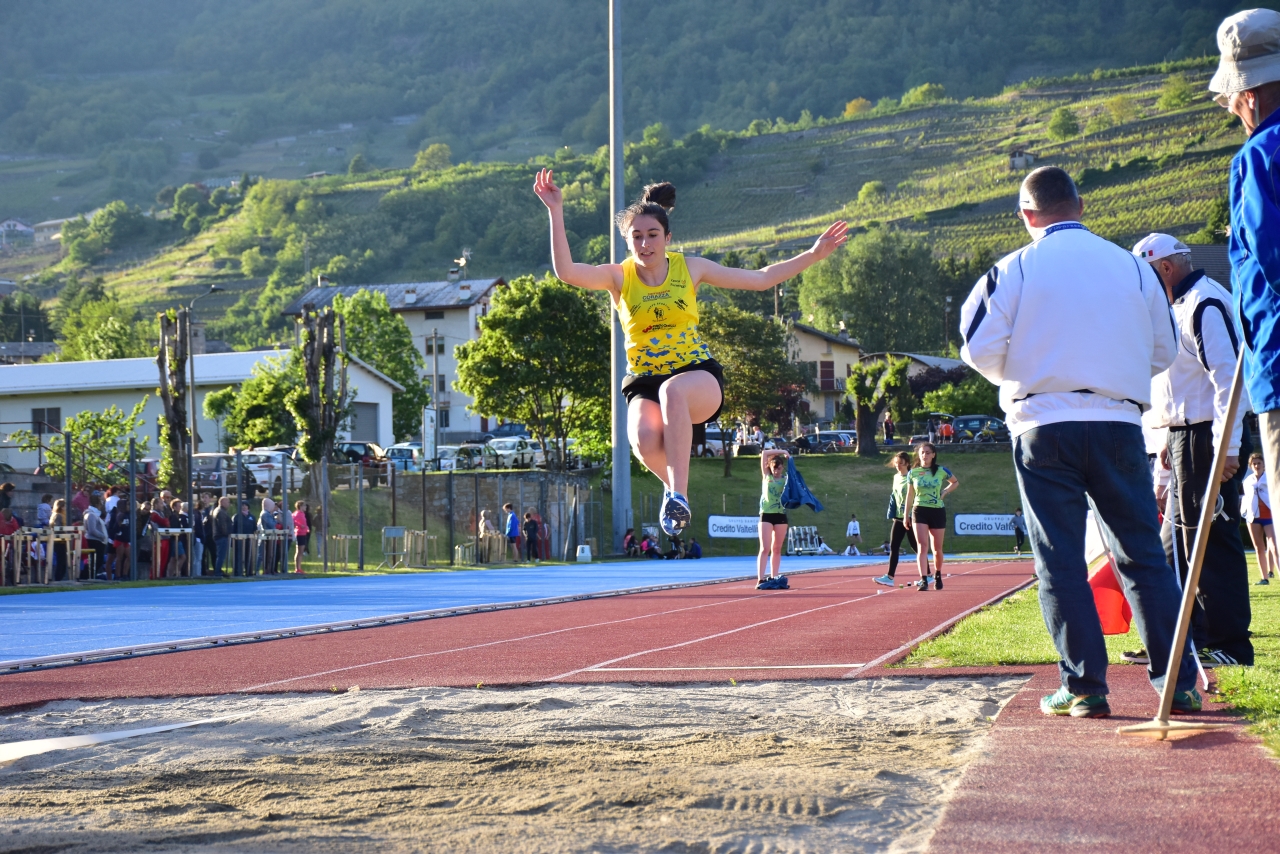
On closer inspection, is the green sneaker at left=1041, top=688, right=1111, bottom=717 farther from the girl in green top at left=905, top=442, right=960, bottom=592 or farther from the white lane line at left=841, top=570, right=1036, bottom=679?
the girl in green top at left=905, top=442, right=960, bottom=592

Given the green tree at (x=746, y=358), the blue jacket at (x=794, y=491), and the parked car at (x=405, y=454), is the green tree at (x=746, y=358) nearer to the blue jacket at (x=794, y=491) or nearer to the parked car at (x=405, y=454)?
the parked car at (x=405, y=454)

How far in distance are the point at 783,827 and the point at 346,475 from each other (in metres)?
29.4

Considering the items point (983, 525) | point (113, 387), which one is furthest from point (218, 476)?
point (113, 387)

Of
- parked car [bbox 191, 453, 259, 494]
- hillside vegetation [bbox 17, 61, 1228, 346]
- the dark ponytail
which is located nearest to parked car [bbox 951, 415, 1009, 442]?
parked car [bbox 191, 453, 259, 494]

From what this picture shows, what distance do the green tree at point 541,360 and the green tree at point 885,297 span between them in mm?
53797

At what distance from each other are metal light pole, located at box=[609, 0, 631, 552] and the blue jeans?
3.29 m

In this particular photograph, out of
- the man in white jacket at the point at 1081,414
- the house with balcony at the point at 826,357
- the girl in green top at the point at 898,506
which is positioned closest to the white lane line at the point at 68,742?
the man in white jacket at the point at 1081,414

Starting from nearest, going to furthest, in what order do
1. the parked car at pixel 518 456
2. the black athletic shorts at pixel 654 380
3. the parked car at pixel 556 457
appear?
the black athletic shorts at pixel 654 380
the parked car at pixel 556 457
the parked car at pixel 518 456

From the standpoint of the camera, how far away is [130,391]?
2276 inches

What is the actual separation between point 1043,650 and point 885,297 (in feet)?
304

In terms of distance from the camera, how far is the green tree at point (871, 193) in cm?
16938

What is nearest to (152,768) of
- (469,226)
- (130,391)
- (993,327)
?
(993,327)

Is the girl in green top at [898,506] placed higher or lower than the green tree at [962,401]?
lower

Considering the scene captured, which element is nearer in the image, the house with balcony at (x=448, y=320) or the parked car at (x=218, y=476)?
the parked car at (x=218, y=476)
